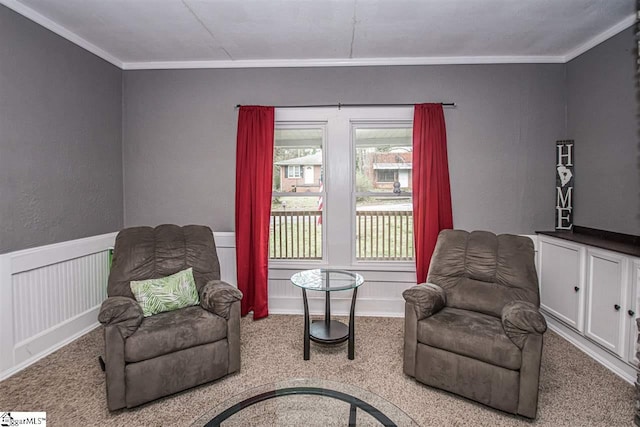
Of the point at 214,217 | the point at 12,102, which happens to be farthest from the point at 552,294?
the point at 12,102

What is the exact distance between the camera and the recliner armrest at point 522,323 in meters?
1.86

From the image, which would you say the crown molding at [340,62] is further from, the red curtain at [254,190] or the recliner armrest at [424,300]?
the recliner armrest at [424,300]

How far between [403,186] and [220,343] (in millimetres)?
Result: 2353

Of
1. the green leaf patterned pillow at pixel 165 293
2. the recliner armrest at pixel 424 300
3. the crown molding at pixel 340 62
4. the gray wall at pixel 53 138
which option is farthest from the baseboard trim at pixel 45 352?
the recliner armrest at pixel 424 300

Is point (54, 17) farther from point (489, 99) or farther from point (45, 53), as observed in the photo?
point (489, 99)

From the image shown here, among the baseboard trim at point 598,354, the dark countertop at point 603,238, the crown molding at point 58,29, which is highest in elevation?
the crown molding at point 58,29

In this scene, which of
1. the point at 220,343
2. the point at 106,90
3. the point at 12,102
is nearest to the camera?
the point at 220,343

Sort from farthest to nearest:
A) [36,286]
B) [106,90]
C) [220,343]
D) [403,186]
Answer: [403,186], [106,90], [36,286], [220,343]

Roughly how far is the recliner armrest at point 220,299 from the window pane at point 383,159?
70.4 inches

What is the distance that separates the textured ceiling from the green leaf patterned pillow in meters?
2.02

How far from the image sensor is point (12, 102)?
2391 millimetres

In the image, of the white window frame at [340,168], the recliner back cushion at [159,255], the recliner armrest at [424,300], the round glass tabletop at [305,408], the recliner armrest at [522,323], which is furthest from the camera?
the white window frame at [340,168]

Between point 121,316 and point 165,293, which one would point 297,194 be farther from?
point 121,316

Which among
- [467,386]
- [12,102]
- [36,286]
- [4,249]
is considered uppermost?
[12,102]
